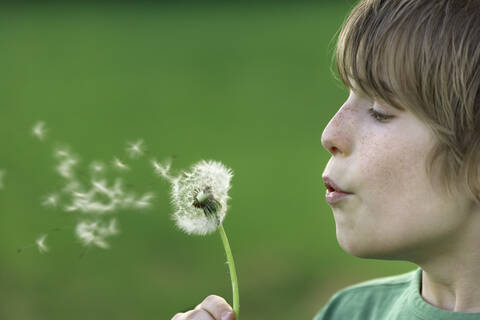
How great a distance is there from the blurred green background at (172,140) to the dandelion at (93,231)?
0.27 m

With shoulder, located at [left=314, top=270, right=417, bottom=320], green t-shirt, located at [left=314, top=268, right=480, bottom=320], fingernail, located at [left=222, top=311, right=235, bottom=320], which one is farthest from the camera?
shoulder, located at [left=314, top=270, right=417, bottom=320]

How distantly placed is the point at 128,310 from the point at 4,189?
66.6 inches

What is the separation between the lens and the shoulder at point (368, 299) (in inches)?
58.0

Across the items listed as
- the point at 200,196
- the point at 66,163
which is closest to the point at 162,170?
the point at 200,196

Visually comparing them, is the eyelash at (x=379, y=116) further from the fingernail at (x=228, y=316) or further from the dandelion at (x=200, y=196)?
the fingernail at (x=228, y=316)

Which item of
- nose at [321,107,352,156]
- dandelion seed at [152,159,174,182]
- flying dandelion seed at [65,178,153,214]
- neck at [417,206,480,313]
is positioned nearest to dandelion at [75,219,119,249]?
flying dandelion seed at [65,178,153,214]

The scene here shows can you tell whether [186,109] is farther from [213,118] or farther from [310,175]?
[310,175]

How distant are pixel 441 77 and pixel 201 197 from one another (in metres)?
0.40

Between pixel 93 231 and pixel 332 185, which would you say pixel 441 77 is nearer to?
pixel 332 185

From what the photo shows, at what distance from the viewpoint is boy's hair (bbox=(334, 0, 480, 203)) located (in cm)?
119

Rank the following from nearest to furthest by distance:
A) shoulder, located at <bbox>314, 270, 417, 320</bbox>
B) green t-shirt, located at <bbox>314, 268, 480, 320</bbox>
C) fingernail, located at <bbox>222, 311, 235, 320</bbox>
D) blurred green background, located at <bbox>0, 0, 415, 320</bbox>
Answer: fingernail, located at <bbox>222, 311, 235, 320</bbox> → green t-shirt, located at <bbox>314, 268, 480, 320</bbox> → shoulder, located at <bbox>314, 270, 417, 320</bbox> → blurred green background, located at <bbox>0, 0, 415, 320</bbox>

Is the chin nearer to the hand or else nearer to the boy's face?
the boy's face

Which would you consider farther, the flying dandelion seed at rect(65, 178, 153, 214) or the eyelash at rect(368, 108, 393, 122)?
the flying dandelion seed at rect(65, 178, 153, 214)

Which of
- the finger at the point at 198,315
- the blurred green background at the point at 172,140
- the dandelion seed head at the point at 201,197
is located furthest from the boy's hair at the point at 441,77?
the blurred green background at the point at 172,140
